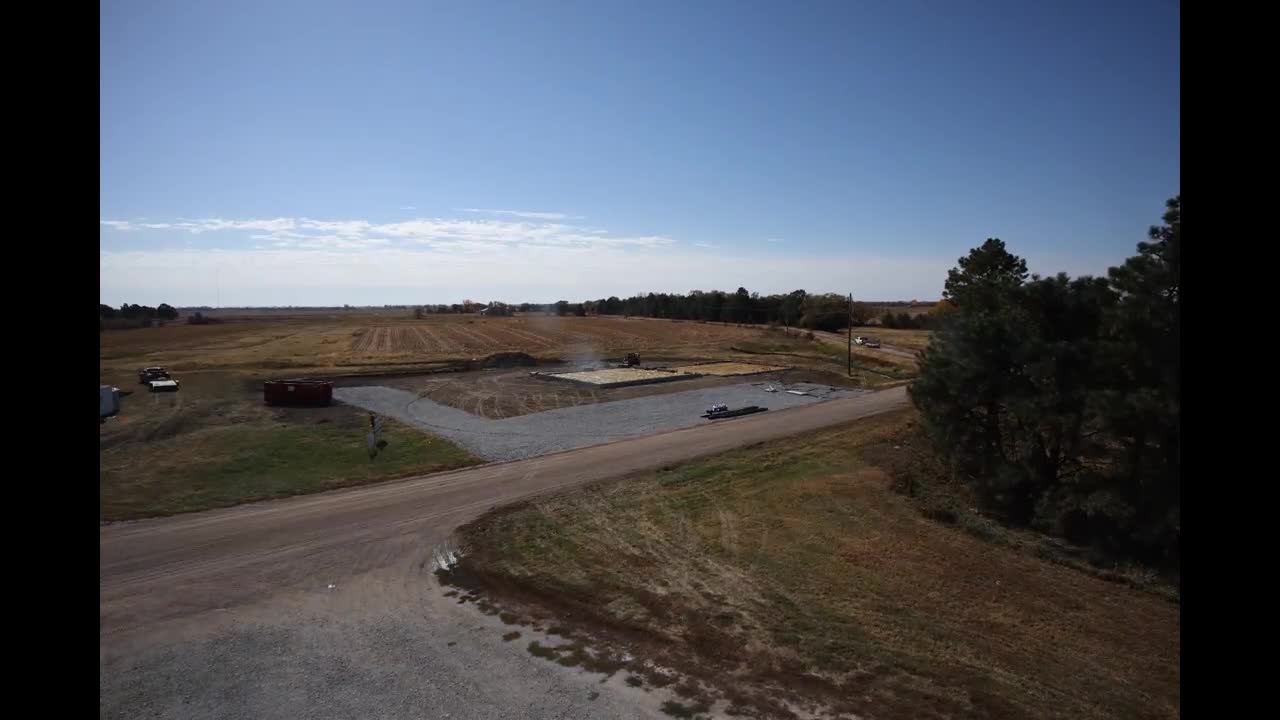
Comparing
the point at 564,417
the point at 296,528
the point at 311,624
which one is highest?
the point at 564,417

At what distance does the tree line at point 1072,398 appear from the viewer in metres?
12.4

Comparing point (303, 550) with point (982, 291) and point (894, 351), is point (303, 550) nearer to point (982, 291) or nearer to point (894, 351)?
point (982, 291)

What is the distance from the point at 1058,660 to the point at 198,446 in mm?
29812

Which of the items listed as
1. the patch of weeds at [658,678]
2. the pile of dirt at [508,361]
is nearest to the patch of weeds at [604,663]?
A: the patch of weeds at [658,678]

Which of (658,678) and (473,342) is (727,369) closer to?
(473,342)

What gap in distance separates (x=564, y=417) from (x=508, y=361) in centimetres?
2411

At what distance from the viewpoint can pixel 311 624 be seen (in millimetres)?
12609

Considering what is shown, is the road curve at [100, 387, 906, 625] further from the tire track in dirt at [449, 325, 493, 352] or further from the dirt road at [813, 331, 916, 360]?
the tire track in dirt at [449, 325, 493, 352]

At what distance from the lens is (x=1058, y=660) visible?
10.5m

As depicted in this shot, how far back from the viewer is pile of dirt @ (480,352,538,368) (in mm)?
56375

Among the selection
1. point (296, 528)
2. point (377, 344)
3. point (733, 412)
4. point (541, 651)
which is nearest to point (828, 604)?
point (541, 651)

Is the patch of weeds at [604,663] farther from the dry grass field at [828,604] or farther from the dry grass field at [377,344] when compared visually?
the dry grass field at [377,344]

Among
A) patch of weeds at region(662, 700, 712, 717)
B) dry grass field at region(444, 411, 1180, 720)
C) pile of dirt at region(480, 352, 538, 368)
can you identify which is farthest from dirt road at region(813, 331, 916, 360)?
patch of weeds at region(662, 700, 712, 717)
